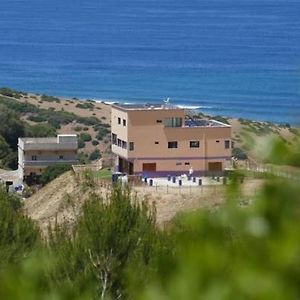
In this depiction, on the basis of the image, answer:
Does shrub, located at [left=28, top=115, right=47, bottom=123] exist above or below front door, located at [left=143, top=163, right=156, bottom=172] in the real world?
above

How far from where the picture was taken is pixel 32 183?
38.2 metres

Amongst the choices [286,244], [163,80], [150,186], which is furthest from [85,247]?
[163,80]

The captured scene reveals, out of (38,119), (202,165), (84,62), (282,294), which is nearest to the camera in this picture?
(282,294)

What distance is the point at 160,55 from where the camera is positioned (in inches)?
3819

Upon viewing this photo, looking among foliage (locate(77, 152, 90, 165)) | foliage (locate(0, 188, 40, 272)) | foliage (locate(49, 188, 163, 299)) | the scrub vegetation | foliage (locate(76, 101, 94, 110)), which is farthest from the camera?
foliage (locate(76, 101, 94, 110))

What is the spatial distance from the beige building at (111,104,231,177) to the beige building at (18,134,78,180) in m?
8.33

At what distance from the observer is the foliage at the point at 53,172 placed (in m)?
36.1

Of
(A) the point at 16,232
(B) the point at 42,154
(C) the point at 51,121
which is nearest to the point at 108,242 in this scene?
(A) the point at 16,232

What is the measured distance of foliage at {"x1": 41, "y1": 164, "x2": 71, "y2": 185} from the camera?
3609 centimetres

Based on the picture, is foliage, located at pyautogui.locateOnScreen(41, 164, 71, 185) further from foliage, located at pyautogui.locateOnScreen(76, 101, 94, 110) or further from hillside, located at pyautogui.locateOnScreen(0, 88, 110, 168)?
foliage, located at pyautogui.locateOnScreen(76, 101, 94, 110)

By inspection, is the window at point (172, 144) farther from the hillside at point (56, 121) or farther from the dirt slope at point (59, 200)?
the hillside at point (56, 121)

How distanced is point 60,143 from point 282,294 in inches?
1498

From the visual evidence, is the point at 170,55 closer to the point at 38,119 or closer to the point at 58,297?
the point at 38,119

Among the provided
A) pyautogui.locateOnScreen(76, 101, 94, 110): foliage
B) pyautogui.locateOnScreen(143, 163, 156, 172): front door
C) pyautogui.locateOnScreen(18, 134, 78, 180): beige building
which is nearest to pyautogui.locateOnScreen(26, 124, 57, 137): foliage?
pyautogui.locateOnScreen(18, 134, 78, 180): beige building
